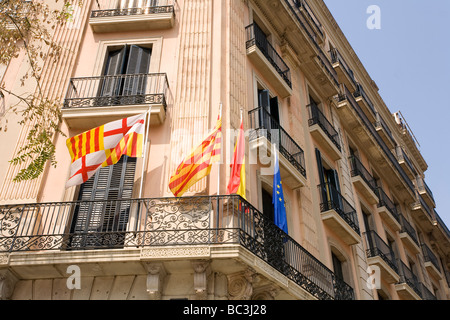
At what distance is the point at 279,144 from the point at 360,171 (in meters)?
7.43

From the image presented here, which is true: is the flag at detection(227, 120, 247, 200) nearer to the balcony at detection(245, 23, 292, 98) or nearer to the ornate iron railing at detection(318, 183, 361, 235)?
the balcony at detection(245, 23, 292, 98)

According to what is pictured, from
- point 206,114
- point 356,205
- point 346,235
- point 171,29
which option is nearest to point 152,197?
point 206,114

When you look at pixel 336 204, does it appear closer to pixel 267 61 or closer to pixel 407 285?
pixel 267 61

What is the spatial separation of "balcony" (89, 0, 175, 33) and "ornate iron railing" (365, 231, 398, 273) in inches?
409

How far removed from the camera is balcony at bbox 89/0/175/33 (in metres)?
13.9

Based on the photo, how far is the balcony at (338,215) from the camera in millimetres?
14938

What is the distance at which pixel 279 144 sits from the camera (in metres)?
13.6

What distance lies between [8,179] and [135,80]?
4.03 metres

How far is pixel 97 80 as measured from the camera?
42.4ft

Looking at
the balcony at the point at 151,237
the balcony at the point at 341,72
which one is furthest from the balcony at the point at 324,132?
the balcony at the point at 151,237

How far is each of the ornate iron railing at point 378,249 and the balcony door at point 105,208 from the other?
9.83m

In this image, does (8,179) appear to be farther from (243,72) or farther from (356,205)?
(356,205)

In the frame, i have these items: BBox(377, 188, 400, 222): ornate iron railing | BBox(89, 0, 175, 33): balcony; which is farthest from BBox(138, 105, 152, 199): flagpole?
BBox(377, 188, 400, 222): ornate iron railing

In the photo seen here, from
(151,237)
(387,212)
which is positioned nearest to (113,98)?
(151,237)
